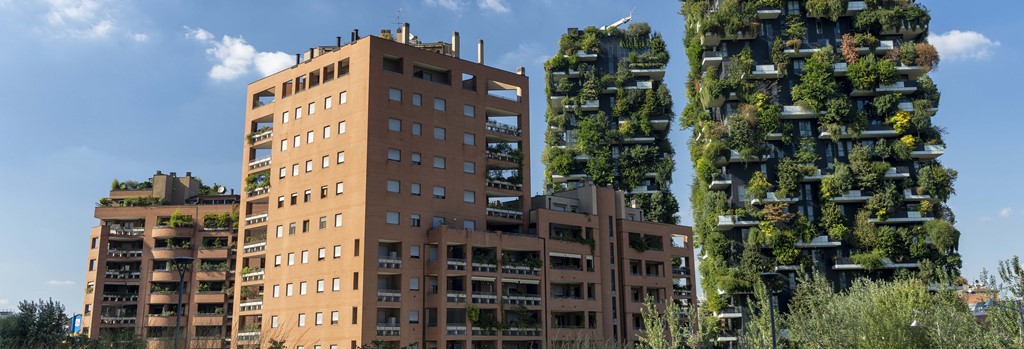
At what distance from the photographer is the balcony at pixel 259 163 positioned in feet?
248

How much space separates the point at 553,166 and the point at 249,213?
133 ft

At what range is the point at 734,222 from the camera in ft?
294

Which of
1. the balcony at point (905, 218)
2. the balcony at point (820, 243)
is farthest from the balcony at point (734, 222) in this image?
the balcony at point (905, 218)

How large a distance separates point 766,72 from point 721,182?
11.9 metres

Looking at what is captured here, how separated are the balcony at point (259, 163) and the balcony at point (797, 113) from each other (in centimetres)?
4875

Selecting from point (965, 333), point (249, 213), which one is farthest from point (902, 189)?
point (249, 213)

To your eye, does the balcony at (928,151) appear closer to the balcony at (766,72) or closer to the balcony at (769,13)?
the balcony at (766,72)

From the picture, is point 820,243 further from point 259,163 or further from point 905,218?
point 259,163

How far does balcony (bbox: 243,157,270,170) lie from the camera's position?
248 feet

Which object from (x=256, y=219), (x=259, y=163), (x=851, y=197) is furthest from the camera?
(x=851, y=197)

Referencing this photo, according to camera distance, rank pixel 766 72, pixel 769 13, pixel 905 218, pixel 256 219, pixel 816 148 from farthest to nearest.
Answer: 1. pixel 769 13
2. pixel 766 72
3. pixel 816 148
4. pixel 905 218
5. pixel 256 219

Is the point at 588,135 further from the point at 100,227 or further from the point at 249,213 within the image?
the point at 100,227

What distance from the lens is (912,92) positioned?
93.5 m

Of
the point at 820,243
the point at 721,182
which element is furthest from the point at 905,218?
the point at 721,182
